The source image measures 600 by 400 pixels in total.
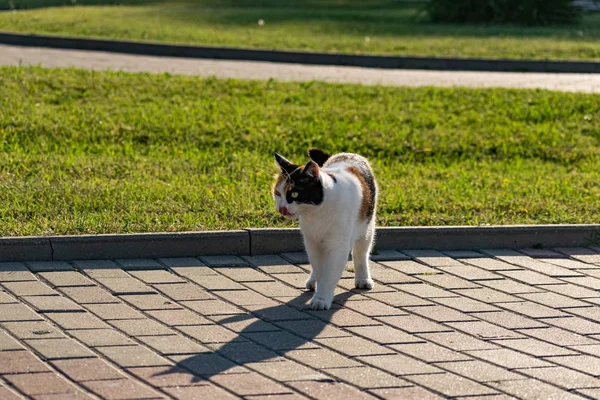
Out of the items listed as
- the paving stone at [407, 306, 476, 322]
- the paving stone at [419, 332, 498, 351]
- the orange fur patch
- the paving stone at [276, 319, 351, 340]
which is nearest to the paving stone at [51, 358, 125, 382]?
the paving stone at [276, 319, 351, 340]

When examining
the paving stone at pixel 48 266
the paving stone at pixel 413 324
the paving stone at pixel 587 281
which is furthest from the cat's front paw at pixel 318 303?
the paving stone at pixel 587 281

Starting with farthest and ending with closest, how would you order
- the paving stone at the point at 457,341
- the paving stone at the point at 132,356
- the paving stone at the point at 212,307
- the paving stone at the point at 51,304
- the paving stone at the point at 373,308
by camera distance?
the paving stone at the point at 373,308 < the paving stone at the point at 212,307 < the paving stone at the point at 51,304 < the paving stone at the point at 457,341 < the paving stone at the point at 132,356

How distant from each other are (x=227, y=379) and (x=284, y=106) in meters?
7.27

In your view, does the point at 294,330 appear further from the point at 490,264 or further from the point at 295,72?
the point at 295,72

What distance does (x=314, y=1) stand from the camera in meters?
28.5

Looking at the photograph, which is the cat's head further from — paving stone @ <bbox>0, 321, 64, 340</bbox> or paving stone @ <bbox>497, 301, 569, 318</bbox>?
paving stone @ <bbox>0, 321, 64, 340</bbox>

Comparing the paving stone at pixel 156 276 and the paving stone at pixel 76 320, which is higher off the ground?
the paving stone at pixel 76 320

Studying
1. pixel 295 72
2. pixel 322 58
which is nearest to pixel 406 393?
pixel 295 72

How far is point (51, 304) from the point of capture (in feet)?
19.9

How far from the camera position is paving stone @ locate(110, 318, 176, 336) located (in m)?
5.66

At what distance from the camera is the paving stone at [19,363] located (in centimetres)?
500

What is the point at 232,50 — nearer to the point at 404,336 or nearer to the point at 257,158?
the point at 257,158

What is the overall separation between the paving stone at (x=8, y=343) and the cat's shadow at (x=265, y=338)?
83 cm

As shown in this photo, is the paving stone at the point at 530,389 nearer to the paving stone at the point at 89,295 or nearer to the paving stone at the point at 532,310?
the paving stone at the point at 532,310
